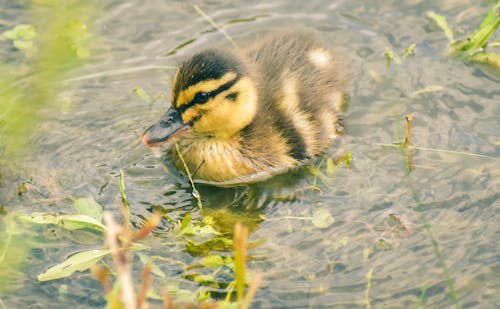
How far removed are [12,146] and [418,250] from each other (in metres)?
1.76

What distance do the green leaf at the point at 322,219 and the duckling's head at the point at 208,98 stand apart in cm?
53

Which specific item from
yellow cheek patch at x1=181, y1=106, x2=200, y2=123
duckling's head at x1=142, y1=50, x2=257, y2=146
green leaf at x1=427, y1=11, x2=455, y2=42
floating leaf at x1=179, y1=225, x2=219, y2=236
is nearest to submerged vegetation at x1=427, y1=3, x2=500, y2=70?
green leaf at x1=427, y1=11, x2=455, y2=42

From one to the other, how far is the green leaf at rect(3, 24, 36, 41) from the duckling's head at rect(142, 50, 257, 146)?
1132mm

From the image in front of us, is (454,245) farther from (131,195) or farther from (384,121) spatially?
(131,195)

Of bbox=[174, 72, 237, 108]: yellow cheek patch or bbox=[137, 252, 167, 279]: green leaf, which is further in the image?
bbox=[174, 72, 237, 108]: yellow cheek patch

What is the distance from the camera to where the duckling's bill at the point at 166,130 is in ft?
10.4

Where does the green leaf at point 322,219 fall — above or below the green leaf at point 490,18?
below

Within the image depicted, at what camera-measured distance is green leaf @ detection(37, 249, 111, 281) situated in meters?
2.65

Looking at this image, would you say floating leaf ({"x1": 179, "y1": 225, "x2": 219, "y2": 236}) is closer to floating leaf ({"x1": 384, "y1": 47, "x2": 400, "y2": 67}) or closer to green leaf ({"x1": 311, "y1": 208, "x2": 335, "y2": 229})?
green leaf ({"x1": 311, "y1": 208, "x2": 335, "y2": 229})

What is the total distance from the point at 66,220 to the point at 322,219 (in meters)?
0.96

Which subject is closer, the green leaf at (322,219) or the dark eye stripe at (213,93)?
the green leaf at (322,219)

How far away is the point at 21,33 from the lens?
156 inches

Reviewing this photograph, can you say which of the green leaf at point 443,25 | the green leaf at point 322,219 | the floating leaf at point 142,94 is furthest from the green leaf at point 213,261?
the green leaf at point 443,25

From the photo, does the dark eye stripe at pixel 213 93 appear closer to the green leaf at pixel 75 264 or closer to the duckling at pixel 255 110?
the duckling at pixel 255 110
